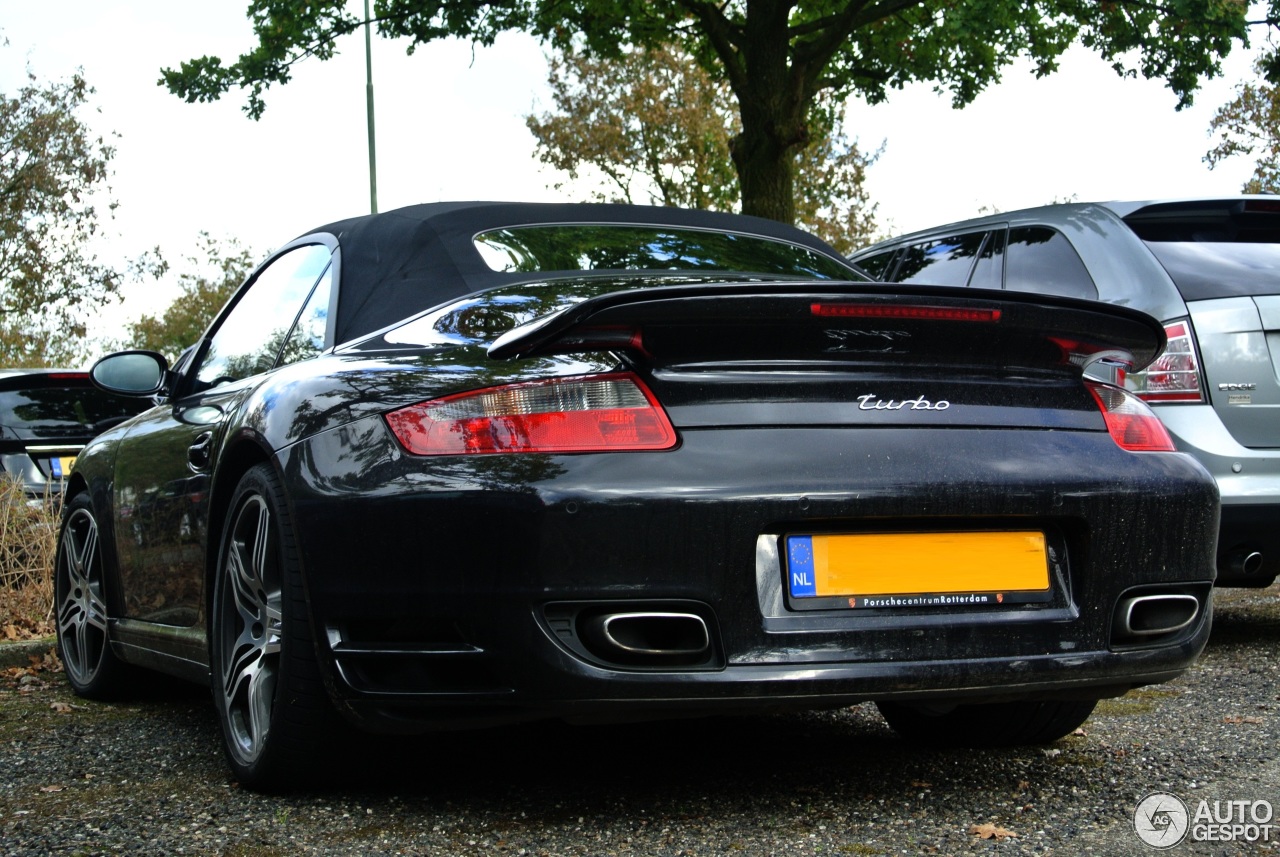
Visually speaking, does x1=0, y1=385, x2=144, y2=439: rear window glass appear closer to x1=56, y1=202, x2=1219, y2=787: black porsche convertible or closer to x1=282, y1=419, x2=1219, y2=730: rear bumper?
x1=56, y1=202, x2=1219, y2=787: black porsche convertible

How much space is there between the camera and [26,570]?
23.4ft

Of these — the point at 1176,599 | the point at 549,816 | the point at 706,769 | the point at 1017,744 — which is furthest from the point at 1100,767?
the point at 549,816

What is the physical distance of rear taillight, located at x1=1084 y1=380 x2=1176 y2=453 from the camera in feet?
10.7

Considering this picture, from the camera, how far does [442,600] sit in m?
2.90

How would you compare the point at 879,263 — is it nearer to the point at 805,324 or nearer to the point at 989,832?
the point at 805,324

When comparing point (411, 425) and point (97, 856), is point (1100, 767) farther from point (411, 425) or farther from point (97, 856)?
point (97, 856)

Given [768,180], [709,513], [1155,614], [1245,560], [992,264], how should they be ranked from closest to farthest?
[709,513] < [1155,614] < [1245,560] < [992,264] < [768,180]

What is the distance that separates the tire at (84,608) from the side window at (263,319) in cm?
78

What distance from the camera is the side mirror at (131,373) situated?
15.7ft

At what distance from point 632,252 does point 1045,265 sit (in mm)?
2985

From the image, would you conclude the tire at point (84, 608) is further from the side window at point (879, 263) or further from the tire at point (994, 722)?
the side window at point (879, 263)

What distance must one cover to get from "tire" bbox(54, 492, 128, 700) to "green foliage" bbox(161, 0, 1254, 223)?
9.78 meters

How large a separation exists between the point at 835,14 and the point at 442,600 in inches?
569

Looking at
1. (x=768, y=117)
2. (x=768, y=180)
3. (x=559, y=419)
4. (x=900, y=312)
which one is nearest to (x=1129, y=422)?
(x=900, y=312)
